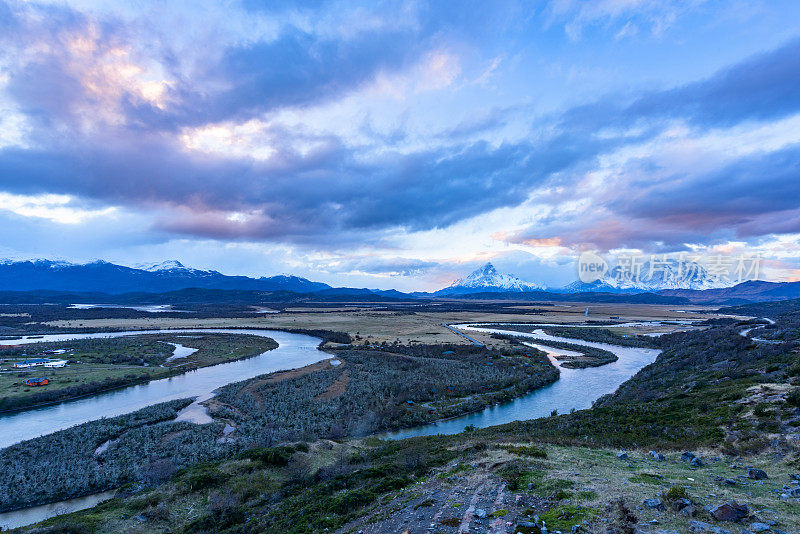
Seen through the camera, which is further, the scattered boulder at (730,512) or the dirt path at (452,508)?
the dirt path at (452,508)

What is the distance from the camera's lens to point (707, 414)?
21.9m

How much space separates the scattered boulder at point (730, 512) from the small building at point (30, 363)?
3401 inches

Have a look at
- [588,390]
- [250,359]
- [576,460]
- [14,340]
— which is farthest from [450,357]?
[14,340]

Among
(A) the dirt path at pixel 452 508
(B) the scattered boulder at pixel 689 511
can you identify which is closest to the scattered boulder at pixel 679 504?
(B) the scattered boulder at pixel 689 511

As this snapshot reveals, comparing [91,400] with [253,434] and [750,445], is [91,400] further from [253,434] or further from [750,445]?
[750,445]

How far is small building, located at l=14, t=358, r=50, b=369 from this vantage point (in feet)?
198

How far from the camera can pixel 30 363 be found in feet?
206

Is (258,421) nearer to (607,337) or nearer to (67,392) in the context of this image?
(67,392)

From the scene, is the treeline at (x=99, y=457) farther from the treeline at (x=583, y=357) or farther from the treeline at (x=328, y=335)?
the treeline at (x=583, y=357)

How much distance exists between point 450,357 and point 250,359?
4030 cm

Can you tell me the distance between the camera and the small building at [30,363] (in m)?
60.2

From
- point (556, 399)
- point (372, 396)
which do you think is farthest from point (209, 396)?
point (556, 399)

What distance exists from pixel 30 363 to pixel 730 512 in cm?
9030

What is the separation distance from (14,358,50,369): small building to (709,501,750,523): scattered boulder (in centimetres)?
8639
